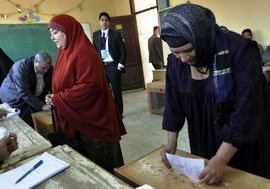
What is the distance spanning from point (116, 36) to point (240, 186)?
3227mm

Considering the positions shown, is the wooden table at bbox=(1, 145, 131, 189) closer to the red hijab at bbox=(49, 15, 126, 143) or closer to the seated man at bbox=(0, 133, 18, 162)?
the seated man at bbox=(0, 133, 18, 162)

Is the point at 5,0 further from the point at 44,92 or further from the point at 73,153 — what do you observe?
the point at 73,153

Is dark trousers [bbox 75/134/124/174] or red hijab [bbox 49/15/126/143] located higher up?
red hijab [bbox 49/15/126/143]

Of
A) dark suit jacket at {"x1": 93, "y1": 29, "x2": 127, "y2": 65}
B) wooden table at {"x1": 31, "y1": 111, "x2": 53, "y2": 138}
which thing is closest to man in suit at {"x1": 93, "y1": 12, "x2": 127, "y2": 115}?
dark suit jacket at {"x1": 93, "y1": 29, "x2": 127, "y2": 65}

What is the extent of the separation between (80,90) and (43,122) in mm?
673

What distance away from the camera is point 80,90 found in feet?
5.50

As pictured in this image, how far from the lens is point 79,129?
1.76m

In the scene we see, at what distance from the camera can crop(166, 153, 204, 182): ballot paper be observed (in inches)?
34.9

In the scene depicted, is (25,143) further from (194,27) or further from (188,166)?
(194,27)

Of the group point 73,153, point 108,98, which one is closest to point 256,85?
point 73,153

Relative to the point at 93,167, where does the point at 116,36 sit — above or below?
above

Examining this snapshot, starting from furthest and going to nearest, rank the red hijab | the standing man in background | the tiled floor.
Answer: the standing man in background
the tiled floor
the red hijab

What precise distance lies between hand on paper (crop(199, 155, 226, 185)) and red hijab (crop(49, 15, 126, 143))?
989 millimetres

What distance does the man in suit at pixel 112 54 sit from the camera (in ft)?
12.5
